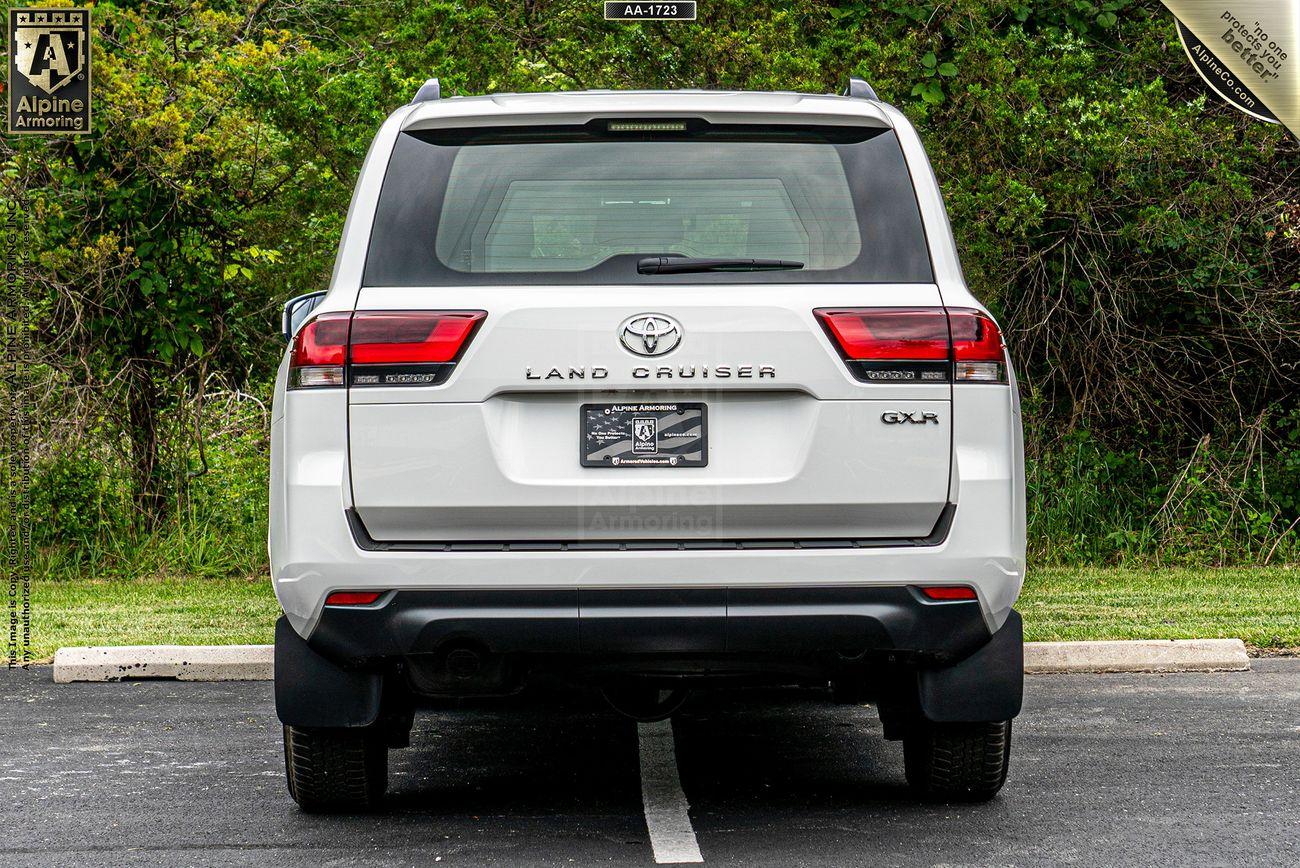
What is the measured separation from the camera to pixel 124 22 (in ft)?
44.0

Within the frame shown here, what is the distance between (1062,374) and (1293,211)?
2.18m

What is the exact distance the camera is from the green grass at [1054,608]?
8.87 m

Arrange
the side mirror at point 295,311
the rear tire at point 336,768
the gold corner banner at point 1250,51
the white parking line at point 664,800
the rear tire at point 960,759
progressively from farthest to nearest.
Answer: the gold corner banner at point 1250,51
the side mirror at point 295,311
the rear tire at point 960,759
the rear tire at point 336,768
the white parking line at point 664,800

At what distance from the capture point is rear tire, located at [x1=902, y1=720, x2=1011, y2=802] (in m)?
5.04

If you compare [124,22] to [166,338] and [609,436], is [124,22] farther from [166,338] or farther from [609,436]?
[609,436]

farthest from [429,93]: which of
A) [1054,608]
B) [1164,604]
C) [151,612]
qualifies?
[1164,604]

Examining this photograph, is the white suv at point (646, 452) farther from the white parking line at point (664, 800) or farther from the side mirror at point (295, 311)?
the side mirror at point (295, 311)

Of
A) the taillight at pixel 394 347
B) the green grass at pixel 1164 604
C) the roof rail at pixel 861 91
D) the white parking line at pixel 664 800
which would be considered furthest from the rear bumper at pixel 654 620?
the green grass at pixel 1164 604

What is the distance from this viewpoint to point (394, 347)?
4301 millimetres

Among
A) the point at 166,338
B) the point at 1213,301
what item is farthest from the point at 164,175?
the point at 1213,301

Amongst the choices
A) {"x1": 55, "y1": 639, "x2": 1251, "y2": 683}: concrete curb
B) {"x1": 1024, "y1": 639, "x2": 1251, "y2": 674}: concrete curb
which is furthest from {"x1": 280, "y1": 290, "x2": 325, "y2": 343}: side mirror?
{"x1": 1024, "y1": 639, "x2": 1251, "y2": 674}: concrete curb

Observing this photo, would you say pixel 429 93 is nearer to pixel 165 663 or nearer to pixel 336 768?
pixel 336 768

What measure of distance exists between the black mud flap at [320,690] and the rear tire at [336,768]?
0.28 m

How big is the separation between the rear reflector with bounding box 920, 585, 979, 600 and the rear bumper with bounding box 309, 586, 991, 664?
2cm
